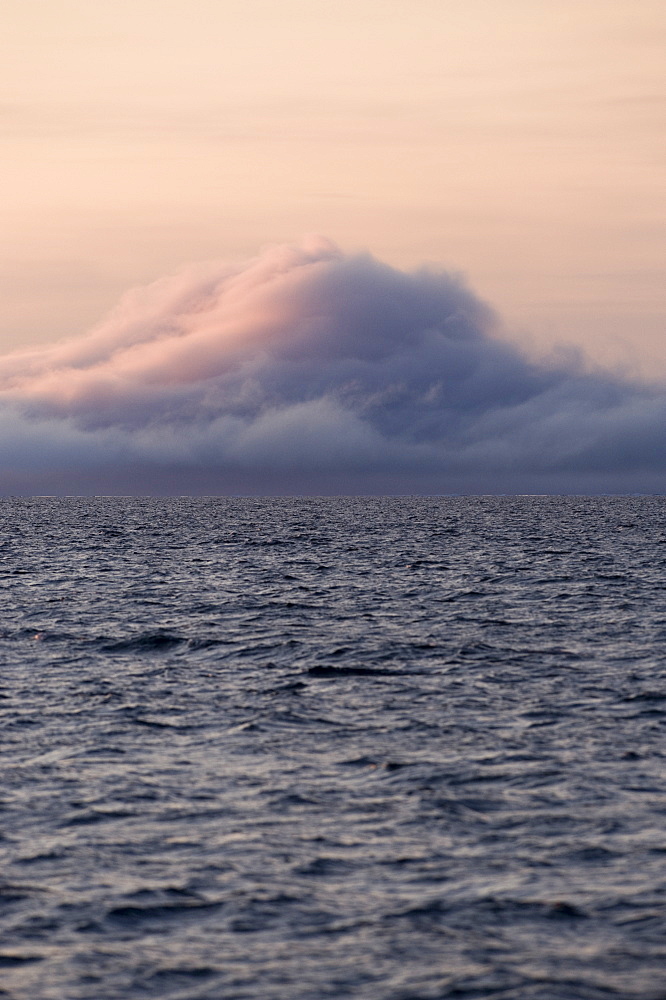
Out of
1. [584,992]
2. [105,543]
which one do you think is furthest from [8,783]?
[105,543]

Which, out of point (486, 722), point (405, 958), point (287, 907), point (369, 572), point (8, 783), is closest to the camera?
point (405, 958)

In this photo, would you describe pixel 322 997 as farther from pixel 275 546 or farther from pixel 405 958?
pixel 275 546

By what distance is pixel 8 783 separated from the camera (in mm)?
20094

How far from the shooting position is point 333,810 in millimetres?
18250

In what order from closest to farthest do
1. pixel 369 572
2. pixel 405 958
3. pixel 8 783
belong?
pixel 405 958 → pixel 8 783 → pixel 369 572

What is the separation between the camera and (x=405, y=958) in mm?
12789

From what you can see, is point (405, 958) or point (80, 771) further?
point (80, 771)

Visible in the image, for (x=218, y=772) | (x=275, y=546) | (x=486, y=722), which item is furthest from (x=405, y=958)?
(x=275, y=546)

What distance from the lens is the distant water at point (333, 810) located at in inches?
503

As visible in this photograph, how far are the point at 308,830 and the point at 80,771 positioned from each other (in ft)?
18.5

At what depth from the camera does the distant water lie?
12.8 m

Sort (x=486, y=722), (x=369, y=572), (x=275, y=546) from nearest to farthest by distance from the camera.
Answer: (x=486, y=722) → (x=369, y=572) → (x=275, y=546)

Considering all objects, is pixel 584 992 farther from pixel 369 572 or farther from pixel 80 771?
pixel 369 572

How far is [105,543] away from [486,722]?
290 feet
